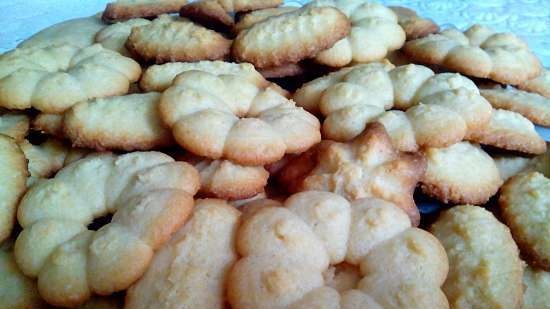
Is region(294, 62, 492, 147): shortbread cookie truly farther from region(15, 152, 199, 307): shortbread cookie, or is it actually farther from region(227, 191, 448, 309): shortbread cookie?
region(15, 152, 199, 307): shortbread cookie

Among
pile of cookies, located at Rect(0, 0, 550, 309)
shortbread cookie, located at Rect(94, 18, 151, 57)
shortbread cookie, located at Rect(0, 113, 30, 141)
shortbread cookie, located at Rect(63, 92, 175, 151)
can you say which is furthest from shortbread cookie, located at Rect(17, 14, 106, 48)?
shortbread cookie, located at Rect(63, 92, 175, 151)

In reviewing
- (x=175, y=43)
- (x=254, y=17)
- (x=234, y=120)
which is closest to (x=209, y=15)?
(x=254, y=17)

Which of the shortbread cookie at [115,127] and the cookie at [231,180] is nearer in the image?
the cookie at [231,180]

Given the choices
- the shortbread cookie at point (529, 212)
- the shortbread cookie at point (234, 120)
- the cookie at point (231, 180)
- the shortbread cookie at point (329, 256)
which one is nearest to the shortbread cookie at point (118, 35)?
the shortbread cookie at point (234, 120)

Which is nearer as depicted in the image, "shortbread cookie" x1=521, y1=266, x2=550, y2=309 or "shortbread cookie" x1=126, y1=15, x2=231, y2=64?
"shortbread cookie" x1=521, y1=266, x2=550, y2=309

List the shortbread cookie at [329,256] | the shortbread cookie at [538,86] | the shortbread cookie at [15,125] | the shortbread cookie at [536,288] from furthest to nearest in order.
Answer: the shortbread cookie at [538,86] < the shortbread cookie at [15,125] < the shortbread cookie at [536,288] < the shortbread cookie at [329,256]

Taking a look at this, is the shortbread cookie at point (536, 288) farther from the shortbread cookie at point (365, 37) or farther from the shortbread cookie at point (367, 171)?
the shortbread cookie at point (365, 37)
